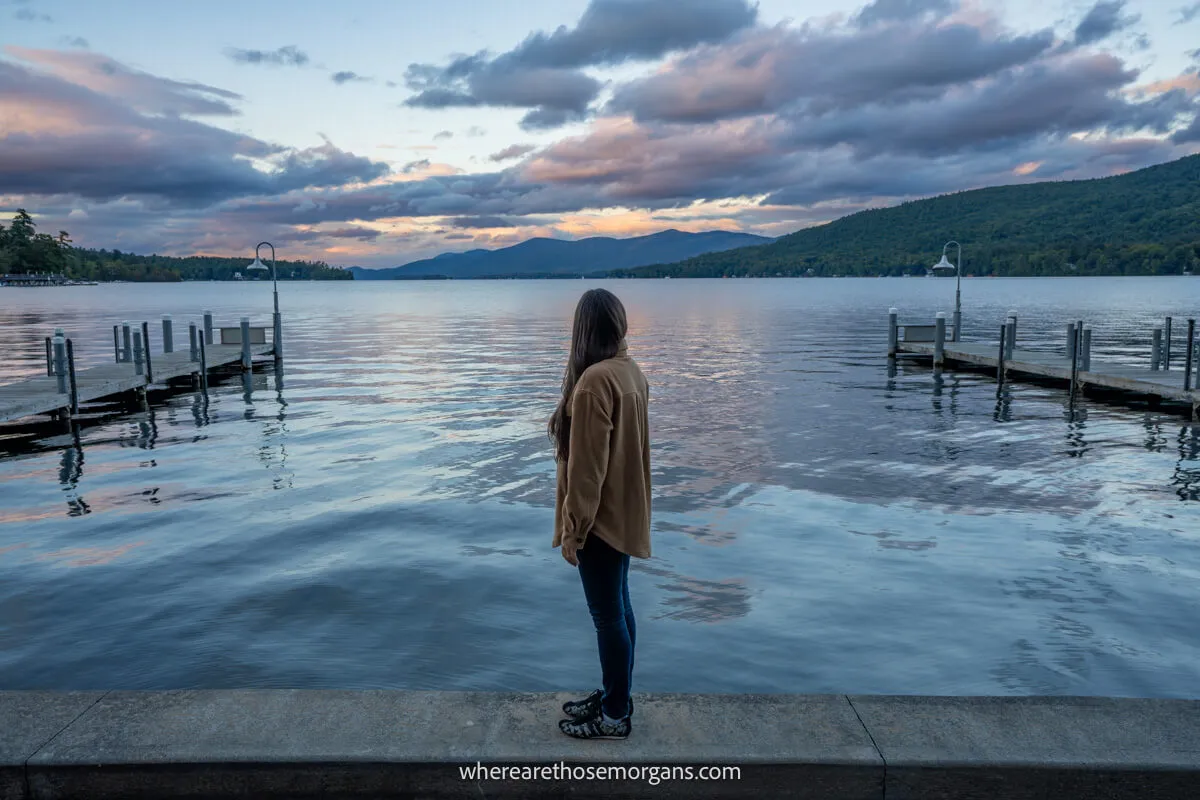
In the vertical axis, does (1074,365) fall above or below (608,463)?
below

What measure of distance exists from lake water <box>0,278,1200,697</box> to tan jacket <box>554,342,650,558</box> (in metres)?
3.38

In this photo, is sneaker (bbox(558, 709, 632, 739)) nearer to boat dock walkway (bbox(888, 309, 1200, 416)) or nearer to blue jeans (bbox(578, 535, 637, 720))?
blue jeans (bbox(578, 535, 637, 720))

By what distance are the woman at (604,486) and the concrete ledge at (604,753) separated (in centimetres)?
24

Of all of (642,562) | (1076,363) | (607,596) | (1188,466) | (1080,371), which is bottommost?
(642,562)

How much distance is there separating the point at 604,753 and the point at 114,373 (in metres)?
27.0

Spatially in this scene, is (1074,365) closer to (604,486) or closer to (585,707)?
(604,486)

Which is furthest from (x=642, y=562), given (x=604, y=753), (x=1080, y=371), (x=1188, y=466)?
(x=1080, y=371)

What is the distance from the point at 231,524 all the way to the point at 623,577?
9557 mm

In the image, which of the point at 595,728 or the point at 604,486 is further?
the point at 604,486

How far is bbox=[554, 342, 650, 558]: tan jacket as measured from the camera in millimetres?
4582

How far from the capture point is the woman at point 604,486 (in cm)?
459

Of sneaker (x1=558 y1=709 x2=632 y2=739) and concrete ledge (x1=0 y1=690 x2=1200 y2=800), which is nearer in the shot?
concrete ledge (x1=0 y1=690 x2=1200 y2=800)

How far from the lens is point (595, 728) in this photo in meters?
4.51

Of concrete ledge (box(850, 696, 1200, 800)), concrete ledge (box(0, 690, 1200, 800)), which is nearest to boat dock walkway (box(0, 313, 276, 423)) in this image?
concrete ledge (box(0, 690, 1200, 800))
